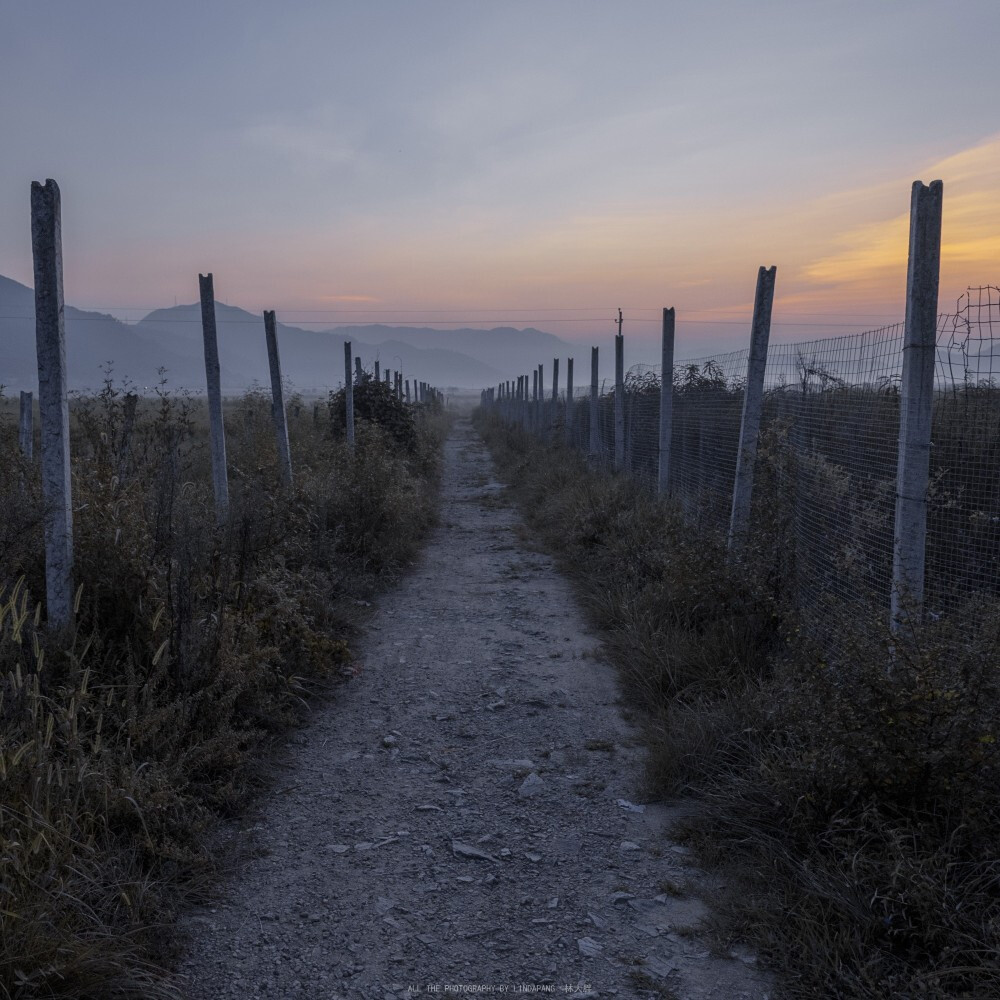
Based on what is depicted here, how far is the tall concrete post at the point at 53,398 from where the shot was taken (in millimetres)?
4102

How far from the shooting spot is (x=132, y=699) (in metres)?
3.66

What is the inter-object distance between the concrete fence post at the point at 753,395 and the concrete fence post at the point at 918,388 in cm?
254

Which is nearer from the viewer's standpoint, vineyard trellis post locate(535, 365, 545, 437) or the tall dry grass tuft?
the tall dry grass tuft

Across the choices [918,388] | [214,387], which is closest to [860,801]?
[918,388]

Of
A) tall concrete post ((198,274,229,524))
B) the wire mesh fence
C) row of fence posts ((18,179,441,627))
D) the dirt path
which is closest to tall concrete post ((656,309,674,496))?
the wire mesh fence

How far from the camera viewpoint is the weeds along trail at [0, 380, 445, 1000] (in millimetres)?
2592

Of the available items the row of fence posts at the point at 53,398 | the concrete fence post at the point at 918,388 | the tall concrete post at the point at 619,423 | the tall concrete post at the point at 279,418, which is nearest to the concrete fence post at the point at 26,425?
the tall concrete post at the point at 279,418

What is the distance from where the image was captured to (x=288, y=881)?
319cm

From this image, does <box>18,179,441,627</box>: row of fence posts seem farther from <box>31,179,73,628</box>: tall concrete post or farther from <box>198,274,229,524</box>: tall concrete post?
<box>198,274,229,524</box>: tall concrete post

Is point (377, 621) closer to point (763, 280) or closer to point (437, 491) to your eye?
point (763, 280)

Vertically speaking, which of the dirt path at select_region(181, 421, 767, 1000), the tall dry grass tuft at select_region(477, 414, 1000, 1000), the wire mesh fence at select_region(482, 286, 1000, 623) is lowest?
the dirt path at select_region(181, 421, 767, 1000)

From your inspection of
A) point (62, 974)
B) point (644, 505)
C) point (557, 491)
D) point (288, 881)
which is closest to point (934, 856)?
point (288, 881)

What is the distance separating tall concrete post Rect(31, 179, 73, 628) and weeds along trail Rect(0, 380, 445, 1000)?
0.35 feet

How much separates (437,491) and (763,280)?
34.6 feet
